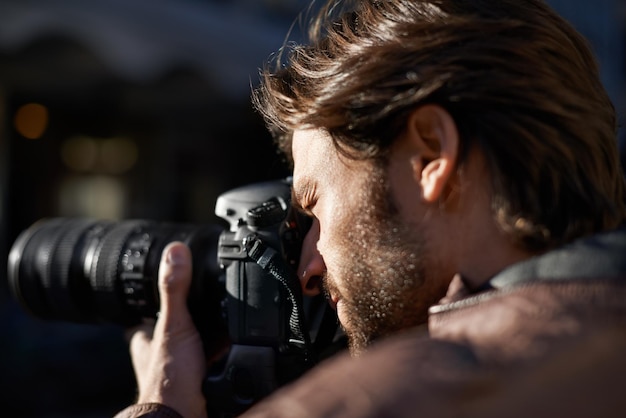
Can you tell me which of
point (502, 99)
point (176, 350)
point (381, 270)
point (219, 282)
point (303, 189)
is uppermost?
point (502, 99)

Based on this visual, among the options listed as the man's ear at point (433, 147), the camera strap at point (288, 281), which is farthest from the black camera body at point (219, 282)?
the man's ear at point (433, 147)

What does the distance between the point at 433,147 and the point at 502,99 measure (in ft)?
0.37

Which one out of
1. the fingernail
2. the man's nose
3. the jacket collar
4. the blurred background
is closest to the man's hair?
the jacket collar

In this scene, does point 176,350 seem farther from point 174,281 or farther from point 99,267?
point 99,267

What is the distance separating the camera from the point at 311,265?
149 centimetres

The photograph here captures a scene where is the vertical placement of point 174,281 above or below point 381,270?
below

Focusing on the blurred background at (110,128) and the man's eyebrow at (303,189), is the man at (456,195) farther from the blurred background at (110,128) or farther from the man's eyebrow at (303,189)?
the blurred background at (110,128)

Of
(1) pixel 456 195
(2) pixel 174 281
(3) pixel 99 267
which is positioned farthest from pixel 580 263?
(3) pixel 99 267

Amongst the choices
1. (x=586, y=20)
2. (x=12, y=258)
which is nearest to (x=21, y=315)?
(x=12, y=258)

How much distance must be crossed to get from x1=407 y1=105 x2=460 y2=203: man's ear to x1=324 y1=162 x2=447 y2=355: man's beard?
2.5 inches

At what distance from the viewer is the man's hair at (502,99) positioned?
1052 mm

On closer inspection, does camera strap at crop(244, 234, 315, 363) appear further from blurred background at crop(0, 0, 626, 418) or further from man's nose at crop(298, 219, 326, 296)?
blurred background at crop(0, 0, 626, 418)

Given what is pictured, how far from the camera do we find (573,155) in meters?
1.09

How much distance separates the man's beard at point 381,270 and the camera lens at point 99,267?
1.80ft
